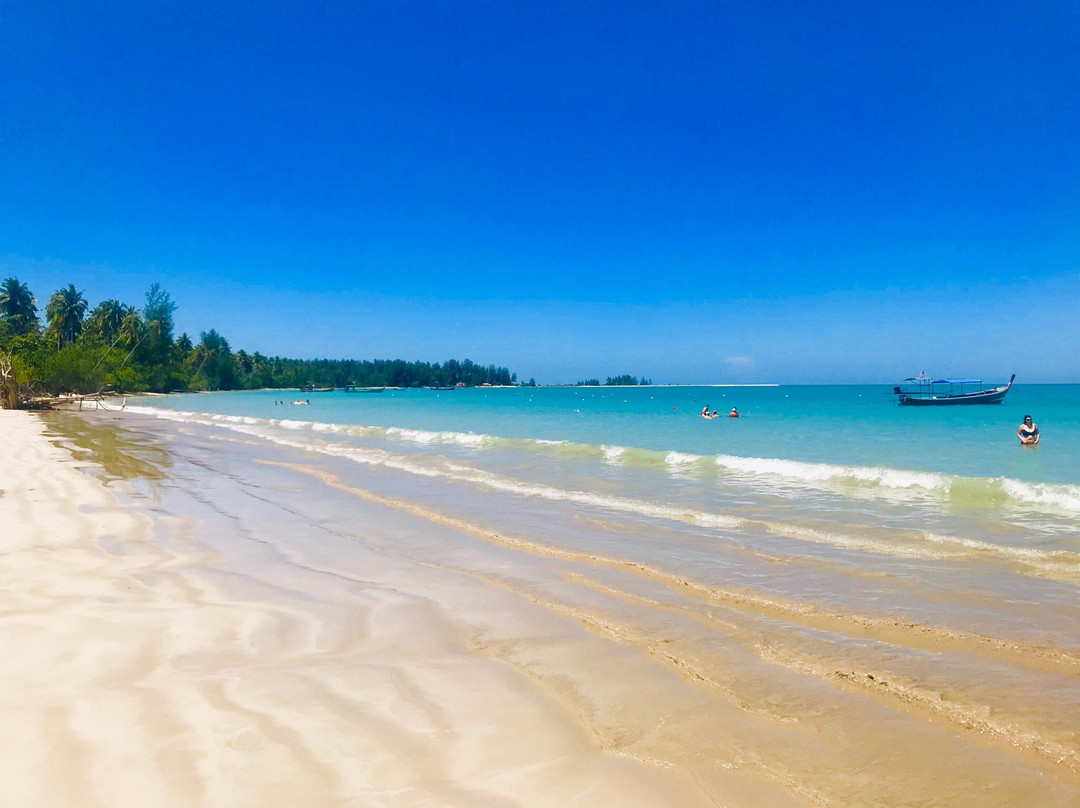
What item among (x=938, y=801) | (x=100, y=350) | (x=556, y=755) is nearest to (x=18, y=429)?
(x=556, y=755)

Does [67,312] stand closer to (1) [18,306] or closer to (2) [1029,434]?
(1) [18,306]

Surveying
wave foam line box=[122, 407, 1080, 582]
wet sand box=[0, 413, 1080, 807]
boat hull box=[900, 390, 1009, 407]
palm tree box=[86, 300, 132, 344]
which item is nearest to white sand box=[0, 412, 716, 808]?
wet sand box=[0, 413, 1080, 807]

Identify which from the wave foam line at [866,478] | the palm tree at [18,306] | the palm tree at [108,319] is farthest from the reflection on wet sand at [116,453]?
the palm tree at [108,319]

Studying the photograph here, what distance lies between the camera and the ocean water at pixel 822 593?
3426 mm

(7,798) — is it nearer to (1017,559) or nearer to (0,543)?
(0,543)

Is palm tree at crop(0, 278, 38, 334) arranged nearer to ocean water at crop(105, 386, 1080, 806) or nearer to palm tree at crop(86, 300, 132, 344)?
palm tree at crop(86, 300, 132, 344)

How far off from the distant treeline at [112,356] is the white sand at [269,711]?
4486cm

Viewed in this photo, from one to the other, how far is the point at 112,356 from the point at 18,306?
37012 mm

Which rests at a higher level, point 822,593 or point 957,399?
point 957,399

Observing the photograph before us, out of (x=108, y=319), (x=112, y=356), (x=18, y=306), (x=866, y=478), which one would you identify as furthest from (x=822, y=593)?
(x=108, y=319)

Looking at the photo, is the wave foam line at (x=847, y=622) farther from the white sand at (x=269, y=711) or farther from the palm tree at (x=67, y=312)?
the palm tree at (x=67, y=312)

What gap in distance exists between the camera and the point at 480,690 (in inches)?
158

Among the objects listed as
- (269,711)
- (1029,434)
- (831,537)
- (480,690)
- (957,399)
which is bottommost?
(831,537)

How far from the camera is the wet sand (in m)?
2.97
